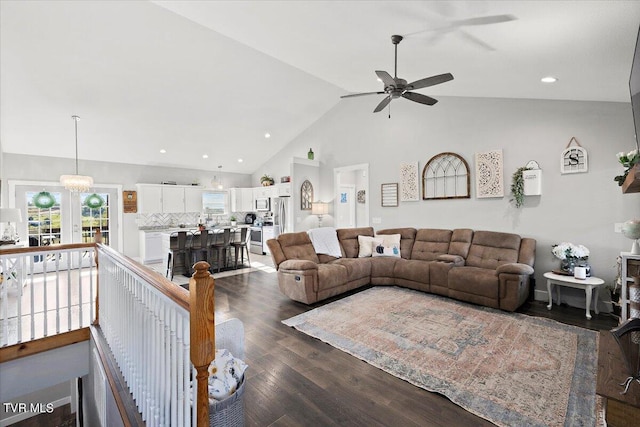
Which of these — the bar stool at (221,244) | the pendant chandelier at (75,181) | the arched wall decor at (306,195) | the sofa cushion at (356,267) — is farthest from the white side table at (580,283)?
the pendant chandelier at (75,181)

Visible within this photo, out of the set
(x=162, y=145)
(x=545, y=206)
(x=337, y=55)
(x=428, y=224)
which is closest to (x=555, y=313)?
(x=545, y=206)

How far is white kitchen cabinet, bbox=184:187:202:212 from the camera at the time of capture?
8359mm

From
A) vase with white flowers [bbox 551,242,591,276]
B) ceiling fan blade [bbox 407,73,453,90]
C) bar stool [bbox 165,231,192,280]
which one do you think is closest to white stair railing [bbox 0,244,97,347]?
bar stool [bbox 165,231,192,280]

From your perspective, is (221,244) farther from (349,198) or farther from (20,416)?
(349,198)

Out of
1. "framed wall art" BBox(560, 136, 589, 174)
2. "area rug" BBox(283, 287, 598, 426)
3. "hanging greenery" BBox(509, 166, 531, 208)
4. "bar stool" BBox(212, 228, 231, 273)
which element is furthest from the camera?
"bar stool" BBox(212, 228, 231, 273)

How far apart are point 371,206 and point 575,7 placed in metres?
4.98

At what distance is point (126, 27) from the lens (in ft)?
12.2

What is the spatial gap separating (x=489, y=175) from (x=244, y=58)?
182 inches

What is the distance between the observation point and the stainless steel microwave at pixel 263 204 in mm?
8906

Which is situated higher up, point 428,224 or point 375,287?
point 428,224

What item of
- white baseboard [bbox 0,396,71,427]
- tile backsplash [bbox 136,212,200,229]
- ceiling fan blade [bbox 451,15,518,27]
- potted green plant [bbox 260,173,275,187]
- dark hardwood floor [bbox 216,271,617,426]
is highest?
ceiling fan blade [bbox 451,15,518,27]

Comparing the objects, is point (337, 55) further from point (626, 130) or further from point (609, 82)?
point (626, 130)

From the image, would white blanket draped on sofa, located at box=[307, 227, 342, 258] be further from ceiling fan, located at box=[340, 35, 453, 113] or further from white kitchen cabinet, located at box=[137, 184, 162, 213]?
white kitchen cabinet, located at box=[137, 184, 162, 213]

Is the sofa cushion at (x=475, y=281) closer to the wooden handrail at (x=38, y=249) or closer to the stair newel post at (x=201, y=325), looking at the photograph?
the stair newel post at (x=201, y=325)
